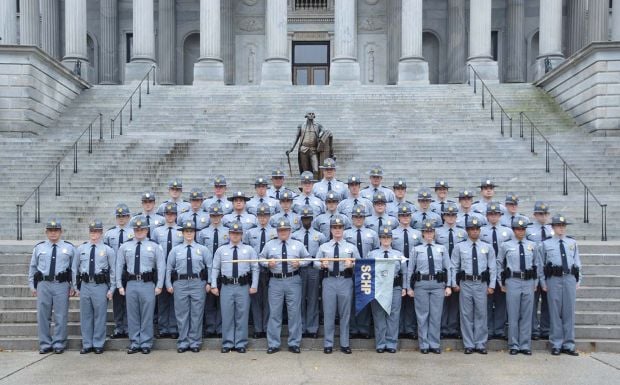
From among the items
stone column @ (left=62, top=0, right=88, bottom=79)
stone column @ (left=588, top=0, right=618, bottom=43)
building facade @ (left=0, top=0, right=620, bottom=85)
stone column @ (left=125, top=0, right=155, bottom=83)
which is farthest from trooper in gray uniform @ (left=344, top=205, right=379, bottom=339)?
stone column @ (left=588, top=0, right=618, bottom=43)

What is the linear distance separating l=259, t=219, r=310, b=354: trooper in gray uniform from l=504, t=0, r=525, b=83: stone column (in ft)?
97.3

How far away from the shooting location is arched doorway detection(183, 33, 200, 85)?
38719 millimetres

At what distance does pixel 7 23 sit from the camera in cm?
3034

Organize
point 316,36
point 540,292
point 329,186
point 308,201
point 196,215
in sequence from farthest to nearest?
1. point 316,36
2. point 329,186
3. point 308,201
4. point 196,215
5. point 540,292

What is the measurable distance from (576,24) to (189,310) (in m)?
32.3

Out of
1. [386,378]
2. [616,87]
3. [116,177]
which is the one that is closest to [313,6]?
[616,87]

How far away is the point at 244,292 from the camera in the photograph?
10.3 m

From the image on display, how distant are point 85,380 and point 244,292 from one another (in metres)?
2.57

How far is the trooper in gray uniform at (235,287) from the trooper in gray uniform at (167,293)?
3.03ft

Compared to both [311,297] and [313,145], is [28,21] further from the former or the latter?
[311,297]

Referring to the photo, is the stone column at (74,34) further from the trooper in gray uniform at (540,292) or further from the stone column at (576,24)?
the trooper in gray uniform at (540,292)

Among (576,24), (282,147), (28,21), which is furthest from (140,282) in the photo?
(576,24)

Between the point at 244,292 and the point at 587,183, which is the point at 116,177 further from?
the point at 587,183

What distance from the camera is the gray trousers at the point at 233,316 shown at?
33.7 ft
